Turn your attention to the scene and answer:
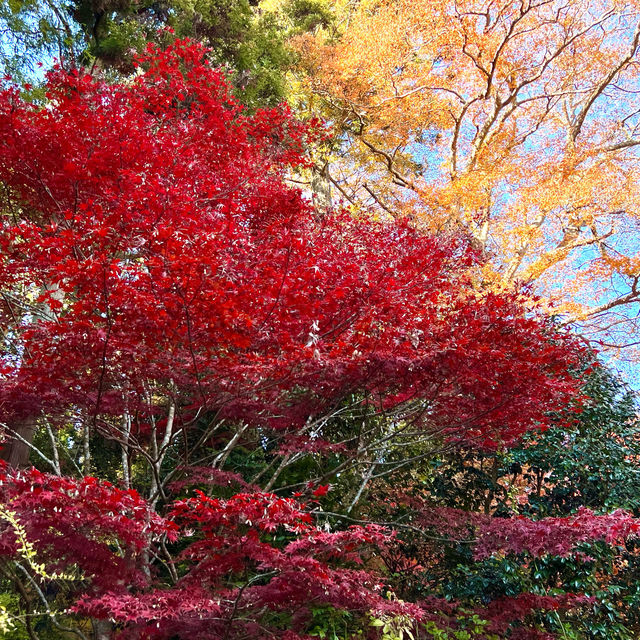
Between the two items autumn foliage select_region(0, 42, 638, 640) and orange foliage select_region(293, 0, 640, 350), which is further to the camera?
orange foliage select_region(293, 0, 640, 350)

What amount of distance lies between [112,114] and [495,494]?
6.06m

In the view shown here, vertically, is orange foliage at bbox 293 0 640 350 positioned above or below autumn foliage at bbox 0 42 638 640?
above

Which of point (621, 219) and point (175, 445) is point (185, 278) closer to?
point (175, 445)

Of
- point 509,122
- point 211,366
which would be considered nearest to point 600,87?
point 509,122

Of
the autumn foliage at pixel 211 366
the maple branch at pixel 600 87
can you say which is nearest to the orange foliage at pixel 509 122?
the maple branch at pixel 600 87

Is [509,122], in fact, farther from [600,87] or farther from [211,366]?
[211,366]

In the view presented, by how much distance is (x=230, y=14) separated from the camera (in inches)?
406

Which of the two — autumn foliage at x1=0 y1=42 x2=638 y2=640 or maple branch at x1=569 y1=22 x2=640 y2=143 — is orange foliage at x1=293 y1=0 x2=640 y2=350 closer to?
maple branch at x1=569 y1=22 x2=640 y2=143

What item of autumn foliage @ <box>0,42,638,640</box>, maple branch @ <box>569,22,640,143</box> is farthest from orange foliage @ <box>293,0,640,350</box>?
autumn foliage @ <box>0,42,638,640</box>

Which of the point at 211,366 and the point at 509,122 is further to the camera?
the point at 509,122

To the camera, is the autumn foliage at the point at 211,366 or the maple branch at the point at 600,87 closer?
the autumn foliage at the point at 211,366

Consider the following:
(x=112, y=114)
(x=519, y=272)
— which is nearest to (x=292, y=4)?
(x=519, y=272)

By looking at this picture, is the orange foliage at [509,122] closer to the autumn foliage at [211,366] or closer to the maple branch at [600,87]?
the maple branch at [600,87]

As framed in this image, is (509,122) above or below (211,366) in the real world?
above
